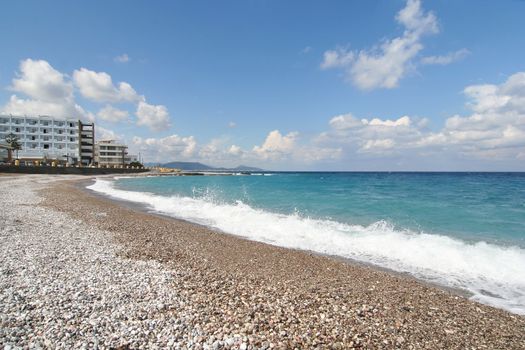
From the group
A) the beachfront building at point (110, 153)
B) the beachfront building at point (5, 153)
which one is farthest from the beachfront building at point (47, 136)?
the beachfront building at point (110, 153)

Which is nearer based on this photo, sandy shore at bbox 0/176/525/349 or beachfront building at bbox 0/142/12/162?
sandy shore at bbox 0/176/525/349

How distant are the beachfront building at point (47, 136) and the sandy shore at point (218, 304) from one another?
3992 inches

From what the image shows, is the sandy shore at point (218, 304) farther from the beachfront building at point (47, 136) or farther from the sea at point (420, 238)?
the beachfront building at point (47, 136)

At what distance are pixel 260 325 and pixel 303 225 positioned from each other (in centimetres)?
1171

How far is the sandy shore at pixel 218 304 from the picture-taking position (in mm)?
4375

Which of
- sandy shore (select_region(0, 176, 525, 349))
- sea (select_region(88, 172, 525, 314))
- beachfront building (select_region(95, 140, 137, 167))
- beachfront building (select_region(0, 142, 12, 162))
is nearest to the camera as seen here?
sandy shore (select_region(0, 176, 525, 349))

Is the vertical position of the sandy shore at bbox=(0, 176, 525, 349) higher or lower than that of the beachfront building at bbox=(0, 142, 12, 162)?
lower

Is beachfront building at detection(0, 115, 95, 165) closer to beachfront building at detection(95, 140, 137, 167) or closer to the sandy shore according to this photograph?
beachfront building at detection(95, 140, 137, 167)

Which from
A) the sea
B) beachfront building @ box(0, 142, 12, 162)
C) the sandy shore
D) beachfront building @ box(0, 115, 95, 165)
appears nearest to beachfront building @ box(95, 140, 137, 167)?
beachfront building @ box(0, 115, 95, 165)

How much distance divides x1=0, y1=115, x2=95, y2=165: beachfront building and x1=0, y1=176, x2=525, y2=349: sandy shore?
3992 inches

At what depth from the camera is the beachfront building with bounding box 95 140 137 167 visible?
121812 millimetres

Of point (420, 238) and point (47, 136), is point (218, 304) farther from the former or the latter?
point (47, 136)

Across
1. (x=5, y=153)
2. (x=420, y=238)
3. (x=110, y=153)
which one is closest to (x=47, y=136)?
(x=5, y=153)

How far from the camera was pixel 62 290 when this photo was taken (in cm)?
573
